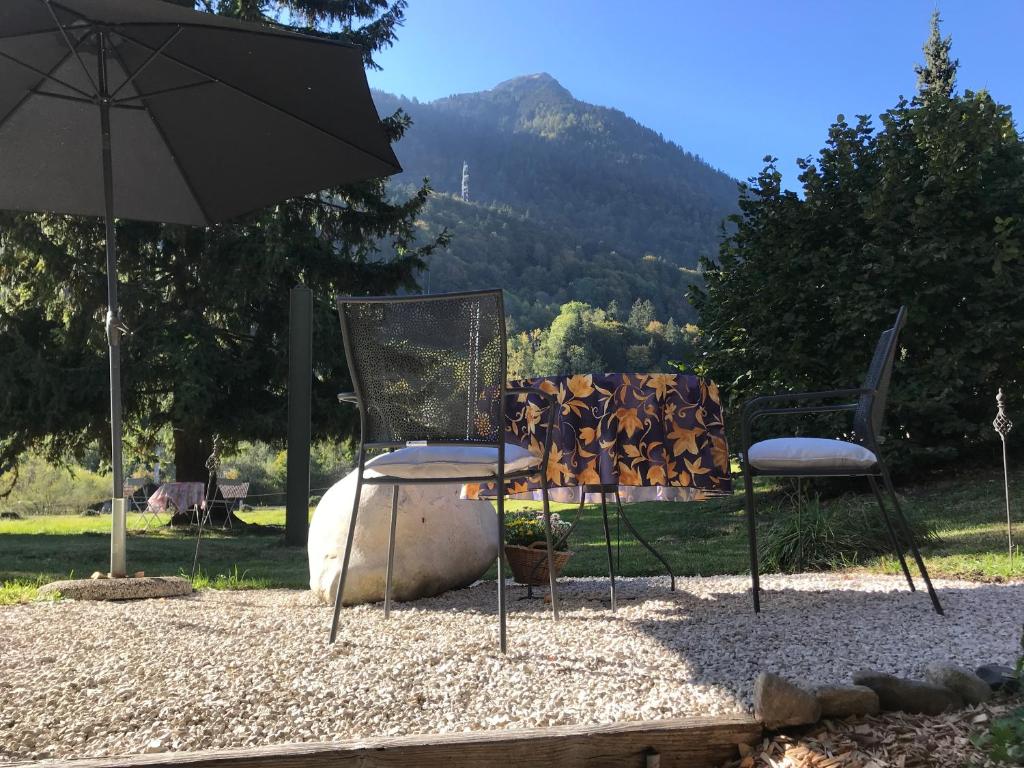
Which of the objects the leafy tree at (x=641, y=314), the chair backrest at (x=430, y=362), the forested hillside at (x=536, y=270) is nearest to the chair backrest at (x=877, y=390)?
the chair backrest at (x=430, y=362)

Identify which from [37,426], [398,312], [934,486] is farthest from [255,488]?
[398,312]

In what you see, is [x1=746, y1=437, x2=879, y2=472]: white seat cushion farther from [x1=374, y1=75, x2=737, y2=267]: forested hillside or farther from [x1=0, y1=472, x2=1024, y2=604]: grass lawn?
[x1=374, y1=75, x2=737, y2=267]: forested hillside

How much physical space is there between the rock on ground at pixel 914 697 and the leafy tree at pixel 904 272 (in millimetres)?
7129

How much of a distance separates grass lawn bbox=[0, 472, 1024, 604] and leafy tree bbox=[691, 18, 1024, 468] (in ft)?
3.37

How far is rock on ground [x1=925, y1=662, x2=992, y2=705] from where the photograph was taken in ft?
6.42

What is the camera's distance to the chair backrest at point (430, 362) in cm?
266

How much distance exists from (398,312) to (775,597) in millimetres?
1980

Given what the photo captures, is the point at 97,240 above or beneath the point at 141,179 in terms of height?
above

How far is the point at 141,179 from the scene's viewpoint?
14.3 feet

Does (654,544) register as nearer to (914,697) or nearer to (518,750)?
(914,697)

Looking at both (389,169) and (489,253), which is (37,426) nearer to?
(389,169)

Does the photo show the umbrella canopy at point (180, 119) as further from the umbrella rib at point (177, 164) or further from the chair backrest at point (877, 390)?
the chair backrest at point (877, 390)

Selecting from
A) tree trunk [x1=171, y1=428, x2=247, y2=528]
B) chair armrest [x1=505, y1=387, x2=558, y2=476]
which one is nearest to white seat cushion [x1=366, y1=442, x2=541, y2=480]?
chair armrest [x1=505, y1=387, x2=558, y2=476]

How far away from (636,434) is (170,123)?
110 inches
